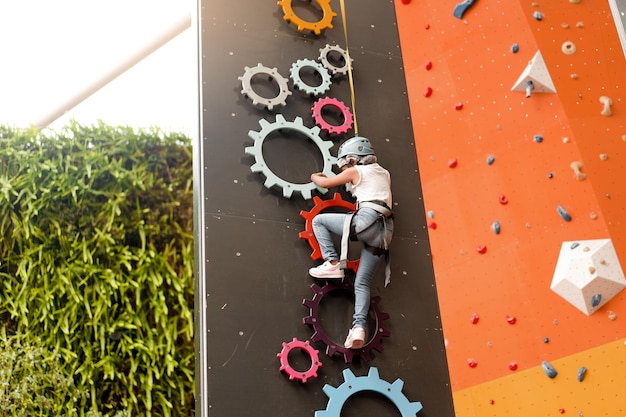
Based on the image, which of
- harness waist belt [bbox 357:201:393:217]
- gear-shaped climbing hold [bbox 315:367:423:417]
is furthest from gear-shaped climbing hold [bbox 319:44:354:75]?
gear-shaped climbing hold [bbox 315:367:423:417]

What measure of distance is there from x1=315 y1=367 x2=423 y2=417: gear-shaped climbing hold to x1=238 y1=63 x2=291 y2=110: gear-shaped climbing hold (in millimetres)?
1276

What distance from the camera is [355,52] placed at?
385 cm

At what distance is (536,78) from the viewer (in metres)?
3.60

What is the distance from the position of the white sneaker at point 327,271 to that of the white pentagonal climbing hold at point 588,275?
1018 millimetres

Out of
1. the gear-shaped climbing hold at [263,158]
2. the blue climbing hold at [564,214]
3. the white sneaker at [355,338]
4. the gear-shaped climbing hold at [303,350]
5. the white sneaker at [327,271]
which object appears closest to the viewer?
the gear-shaped climbing hold at [303,350]

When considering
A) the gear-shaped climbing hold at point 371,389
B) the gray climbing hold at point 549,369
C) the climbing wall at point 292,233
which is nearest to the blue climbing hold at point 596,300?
the gray climbing hold at point 549,369

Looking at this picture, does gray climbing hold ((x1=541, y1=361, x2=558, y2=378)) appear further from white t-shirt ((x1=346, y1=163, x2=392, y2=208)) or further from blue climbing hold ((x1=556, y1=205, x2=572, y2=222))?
white t-shirt ((x1=346, y1=163, x2=392, y2=208))

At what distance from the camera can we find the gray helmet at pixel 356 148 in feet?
10.7

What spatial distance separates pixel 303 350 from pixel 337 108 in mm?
1230

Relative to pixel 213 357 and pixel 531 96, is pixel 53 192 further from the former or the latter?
pixel 531 96

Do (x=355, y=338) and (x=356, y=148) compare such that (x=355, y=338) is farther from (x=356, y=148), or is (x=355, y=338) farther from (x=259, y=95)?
(x=259, y=95)

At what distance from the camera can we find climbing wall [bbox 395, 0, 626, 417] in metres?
3.25

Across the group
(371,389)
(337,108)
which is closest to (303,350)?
(371,389)

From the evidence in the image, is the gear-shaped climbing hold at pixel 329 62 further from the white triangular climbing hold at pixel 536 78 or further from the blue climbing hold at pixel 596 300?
the blue climbing hold at pixel 596 300
